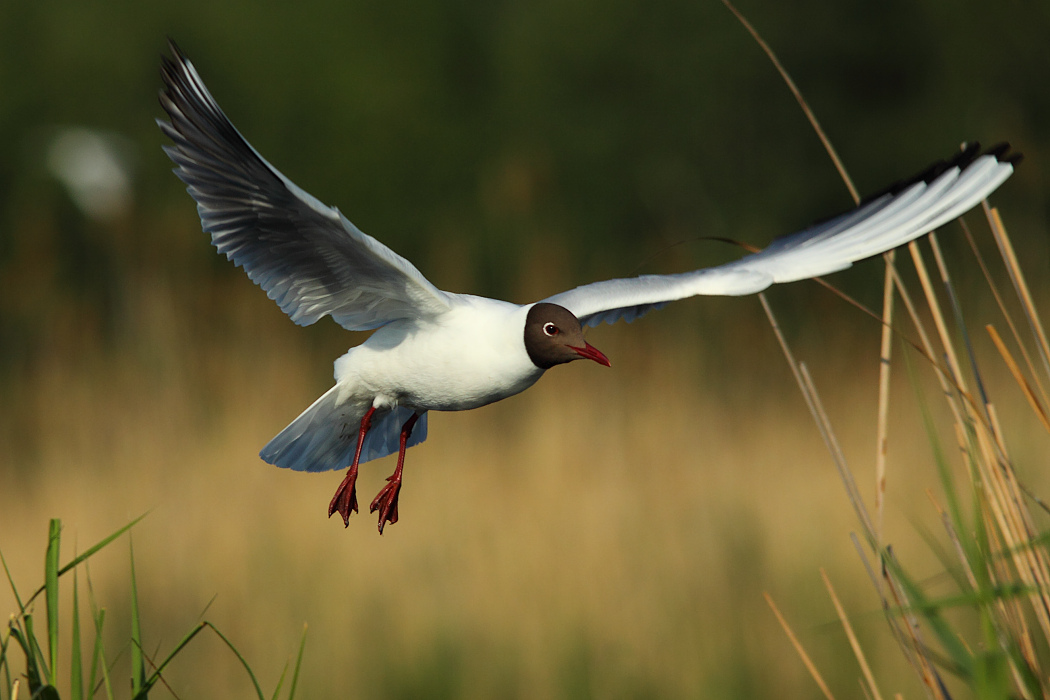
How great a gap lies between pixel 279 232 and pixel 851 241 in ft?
4.74

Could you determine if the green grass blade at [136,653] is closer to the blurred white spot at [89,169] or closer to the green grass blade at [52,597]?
the green grass blade at [52,597]

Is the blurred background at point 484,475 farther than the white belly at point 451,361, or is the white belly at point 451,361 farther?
the blurred background at point 484,475

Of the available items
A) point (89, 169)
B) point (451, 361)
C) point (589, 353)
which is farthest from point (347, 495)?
point (89, 169)

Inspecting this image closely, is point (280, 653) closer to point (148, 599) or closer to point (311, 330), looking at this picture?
point (148, 599)

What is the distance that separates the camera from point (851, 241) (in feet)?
9.64

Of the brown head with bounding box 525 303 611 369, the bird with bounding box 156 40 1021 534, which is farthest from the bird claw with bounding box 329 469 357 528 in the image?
the brown head with bounding box 525 303 611 369

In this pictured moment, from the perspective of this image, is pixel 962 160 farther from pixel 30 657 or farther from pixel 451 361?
pixel 30 657

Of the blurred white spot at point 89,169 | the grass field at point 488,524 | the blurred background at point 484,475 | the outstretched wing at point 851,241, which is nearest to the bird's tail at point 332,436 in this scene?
the outstretched wing at point 851,241

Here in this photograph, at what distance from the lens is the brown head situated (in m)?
2.39

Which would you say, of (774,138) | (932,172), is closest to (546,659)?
(932,172)

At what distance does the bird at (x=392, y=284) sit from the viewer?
2.39 m

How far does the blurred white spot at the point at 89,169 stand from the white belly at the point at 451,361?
7.87 meters

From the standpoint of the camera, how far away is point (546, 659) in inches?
219

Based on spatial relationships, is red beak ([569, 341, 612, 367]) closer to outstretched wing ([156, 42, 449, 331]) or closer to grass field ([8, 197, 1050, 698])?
outstretched wing ([156, 42, 449, 331])
